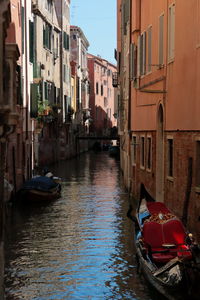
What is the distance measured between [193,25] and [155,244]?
4721 millimetres

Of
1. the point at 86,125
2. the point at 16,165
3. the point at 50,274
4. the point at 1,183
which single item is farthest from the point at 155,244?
the point at 86,125

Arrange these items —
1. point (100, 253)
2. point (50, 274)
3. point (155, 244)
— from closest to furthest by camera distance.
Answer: point (155, 244) < point (50, 274) < point (100, 253)

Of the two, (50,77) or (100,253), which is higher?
(50,77)

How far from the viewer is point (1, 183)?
31.4ft

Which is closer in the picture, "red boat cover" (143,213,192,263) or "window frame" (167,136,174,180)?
"red boat cover" (143,213,192,263)

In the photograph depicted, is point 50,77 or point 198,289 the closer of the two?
point 198,289

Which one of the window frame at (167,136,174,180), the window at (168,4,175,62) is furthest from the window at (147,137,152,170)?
the window at (168,4,175,62)

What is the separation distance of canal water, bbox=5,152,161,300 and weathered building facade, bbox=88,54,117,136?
54.6 metres

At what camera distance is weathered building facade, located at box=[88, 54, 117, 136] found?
77875 mm

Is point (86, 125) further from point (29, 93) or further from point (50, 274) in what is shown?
point (50, 274)

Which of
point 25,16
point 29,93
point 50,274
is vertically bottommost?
point 50,274

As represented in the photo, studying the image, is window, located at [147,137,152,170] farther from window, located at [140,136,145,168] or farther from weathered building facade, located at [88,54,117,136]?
weathered building facade, located at [88,54,117,136]

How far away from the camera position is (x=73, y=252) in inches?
558

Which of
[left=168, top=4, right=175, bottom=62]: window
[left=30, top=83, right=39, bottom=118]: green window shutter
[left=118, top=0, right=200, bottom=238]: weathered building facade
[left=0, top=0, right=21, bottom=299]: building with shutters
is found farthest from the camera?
[left=30, top=83, right=39, bottom=118]: green window shutter
